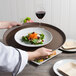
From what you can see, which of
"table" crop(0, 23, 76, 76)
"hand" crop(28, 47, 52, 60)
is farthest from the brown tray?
"hand" crop(28, 47, 52, 60)

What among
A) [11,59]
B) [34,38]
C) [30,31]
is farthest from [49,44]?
[11,59]

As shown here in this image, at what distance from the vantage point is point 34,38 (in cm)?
149

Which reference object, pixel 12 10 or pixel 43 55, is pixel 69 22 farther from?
pixel 43 55

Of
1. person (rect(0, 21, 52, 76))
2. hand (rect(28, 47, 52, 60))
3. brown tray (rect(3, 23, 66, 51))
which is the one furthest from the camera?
brown tray (rect(3, 23, 66, 51))

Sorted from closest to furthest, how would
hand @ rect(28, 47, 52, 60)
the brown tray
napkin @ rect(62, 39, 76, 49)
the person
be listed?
the person, hand @ rect(28, 47, 52, 60), the brown tray, napkin @ rect(62, 39, 76, 49)

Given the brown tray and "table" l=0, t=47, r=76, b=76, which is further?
the brown tray

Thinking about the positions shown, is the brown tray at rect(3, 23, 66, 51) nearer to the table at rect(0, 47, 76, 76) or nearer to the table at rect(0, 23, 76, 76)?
the table at rect(0, 23, 76, 76)

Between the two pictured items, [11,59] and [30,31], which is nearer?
[11,59]

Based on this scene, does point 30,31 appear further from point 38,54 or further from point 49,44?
point 38,54

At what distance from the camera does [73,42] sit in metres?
1.72

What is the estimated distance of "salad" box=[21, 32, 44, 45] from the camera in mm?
1459

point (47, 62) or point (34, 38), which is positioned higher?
point (34, 38)

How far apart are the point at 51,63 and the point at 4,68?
1.42 feet

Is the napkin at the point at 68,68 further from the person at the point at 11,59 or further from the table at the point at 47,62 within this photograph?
the person at the point at 11,59
